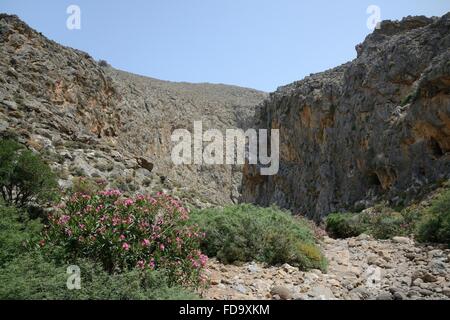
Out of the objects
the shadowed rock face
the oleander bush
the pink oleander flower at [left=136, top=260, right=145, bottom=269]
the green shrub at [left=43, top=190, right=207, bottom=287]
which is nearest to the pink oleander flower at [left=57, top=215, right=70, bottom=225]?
the green shrub at [left=43, top=190, right=207, bottom=287]

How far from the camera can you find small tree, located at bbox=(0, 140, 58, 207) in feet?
24.0

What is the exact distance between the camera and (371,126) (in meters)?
20.4

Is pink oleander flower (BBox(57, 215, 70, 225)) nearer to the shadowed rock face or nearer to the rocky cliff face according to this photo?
the rocky cliff face

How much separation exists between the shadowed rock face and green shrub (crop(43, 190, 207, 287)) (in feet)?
39.7

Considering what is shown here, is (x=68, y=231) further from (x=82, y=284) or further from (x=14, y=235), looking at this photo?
(x=14, y=235)

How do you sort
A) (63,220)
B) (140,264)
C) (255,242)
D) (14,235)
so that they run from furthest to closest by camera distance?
(255,242)
(14,235)
(63,220)
(140,264)

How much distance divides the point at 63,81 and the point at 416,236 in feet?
53.6

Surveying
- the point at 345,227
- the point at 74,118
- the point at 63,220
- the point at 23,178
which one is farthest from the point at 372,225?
the point at 74,118

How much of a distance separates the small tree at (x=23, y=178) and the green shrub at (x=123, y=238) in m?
2.30

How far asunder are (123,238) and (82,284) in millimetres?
758

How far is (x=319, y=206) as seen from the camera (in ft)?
80.9

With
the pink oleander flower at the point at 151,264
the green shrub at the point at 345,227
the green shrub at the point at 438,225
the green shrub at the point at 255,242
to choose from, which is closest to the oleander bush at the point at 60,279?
the pink oleander flower at the point at 151,264
